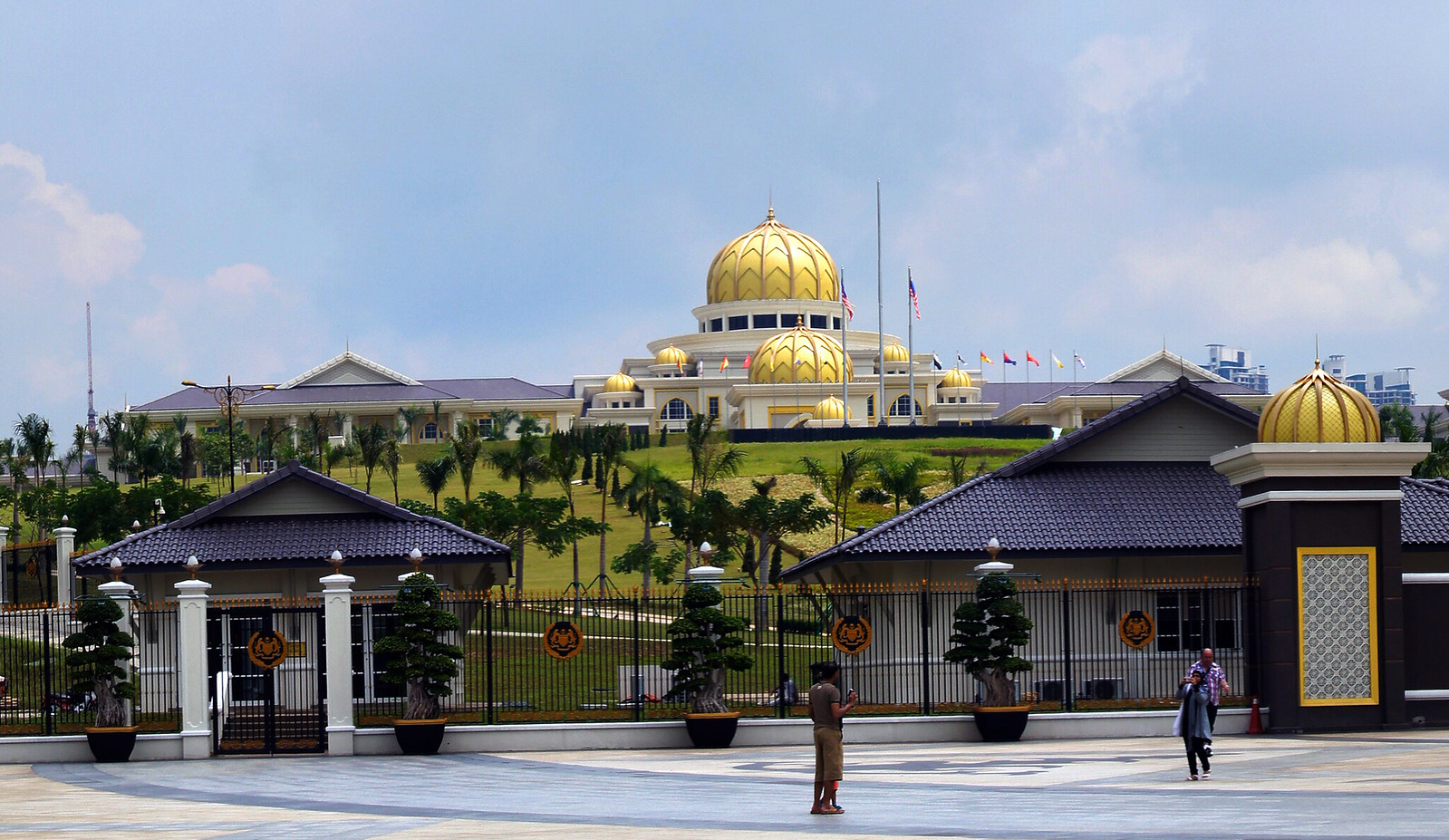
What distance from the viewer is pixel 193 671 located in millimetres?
25375

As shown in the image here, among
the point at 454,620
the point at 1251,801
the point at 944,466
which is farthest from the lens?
the point at 944,466

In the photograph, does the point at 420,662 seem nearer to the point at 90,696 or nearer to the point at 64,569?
the point at 90,696

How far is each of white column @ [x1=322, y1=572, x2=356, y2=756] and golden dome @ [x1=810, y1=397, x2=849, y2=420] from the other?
69851 millimetres

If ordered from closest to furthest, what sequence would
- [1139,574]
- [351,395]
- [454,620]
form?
[454,620] < [1139,574] < [351,395]

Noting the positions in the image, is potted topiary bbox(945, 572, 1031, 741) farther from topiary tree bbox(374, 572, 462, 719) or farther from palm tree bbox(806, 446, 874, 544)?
palm tree bbox(806, 446, 874, 544)

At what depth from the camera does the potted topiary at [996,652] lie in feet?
83.4

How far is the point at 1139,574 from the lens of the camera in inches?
1246

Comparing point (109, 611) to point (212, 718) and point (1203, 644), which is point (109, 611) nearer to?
point (212, 718)

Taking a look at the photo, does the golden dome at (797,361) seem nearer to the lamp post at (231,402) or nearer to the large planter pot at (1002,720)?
the lamp post at (231,402)

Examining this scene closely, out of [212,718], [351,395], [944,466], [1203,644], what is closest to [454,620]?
[212,718]

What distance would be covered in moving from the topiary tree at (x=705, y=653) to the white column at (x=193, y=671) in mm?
6287

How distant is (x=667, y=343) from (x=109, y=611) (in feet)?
310

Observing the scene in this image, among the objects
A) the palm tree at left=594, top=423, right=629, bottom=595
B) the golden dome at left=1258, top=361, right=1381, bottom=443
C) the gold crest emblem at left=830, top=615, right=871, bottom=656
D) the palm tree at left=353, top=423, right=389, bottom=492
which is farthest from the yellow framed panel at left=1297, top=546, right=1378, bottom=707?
the palm tree at left=353, top=423, right=389, bottom=492

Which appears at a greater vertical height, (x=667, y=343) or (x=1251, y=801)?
(x=667, y=343)
